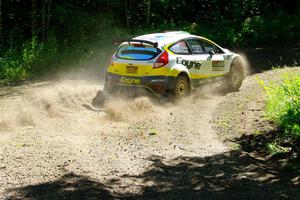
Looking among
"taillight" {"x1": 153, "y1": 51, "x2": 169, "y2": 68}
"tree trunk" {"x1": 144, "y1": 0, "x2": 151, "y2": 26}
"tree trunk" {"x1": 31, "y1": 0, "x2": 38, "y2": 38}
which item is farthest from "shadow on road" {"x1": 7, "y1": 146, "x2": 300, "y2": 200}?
"tree trunk" {"x1": 144, "y1": 0, "x2": 151, "y2": 26}

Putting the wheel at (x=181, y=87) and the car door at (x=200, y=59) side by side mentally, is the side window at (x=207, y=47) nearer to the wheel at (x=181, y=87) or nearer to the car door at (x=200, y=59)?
the car door at (x=200, y=59)

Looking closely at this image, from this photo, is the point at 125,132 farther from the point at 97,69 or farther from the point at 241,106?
the point at 97,69

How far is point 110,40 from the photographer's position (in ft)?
74.0

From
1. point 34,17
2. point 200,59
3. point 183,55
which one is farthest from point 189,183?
point 34,17

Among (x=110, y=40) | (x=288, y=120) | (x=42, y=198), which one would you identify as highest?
(x=110, y=40)

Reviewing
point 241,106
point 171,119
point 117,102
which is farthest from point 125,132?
point 241,106

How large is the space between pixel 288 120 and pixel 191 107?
385 cm

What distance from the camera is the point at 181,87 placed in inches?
510

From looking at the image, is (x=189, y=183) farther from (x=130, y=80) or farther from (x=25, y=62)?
(x=25, y=62)

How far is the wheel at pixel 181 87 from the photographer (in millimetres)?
12764

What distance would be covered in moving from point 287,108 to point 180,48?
14.2 ft

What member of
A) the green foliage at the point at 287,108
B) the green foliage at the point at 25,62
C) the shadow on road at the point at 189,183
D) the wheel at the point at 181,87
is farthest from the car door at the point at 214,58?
the green foliage at the point at 25,62

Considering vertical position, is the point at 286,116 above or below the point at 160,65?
below

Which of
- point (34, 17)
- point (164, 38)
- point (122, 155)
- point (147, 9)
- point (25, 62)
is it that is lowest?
point (122, 155)
